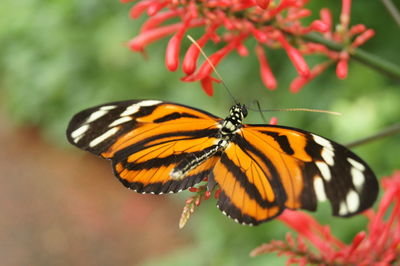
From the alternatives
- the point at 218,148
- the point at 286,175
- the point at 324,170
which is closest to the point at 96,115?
the point at 218,148

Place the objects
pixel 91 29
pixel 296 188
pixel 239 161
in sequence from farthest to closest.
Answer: pixel 91 29, pixel 239 161, pixel 296 188

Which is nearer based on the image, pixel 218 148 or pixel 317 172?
pixel 317 172

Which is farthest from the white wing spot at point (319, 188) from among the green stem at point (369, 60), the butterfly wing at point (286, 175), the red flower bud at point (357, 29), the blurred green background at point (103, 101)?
the blurred green background at point (103, 101)

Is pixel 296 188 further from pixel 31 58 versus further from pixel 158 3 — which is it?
pixel 31 58

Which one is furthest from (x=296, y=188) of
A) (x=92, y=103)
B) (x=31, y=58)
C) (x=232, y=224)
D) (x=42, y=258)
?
(x=31, y=58)

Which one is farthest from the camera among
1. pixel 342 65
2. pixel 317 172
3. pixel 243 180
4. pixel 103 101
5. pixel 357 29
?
pixel 103 101

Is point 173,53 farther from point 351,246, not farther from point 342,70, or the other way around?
point 351,246

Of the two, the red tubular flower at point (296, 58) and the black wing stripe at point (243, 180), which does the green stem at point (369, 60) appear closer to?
the red tubular flower at point (296, 58)

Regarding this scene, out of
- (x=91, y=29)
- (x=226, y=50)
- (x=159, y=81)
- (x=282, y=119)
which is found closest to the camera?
(x=226, y=50)
